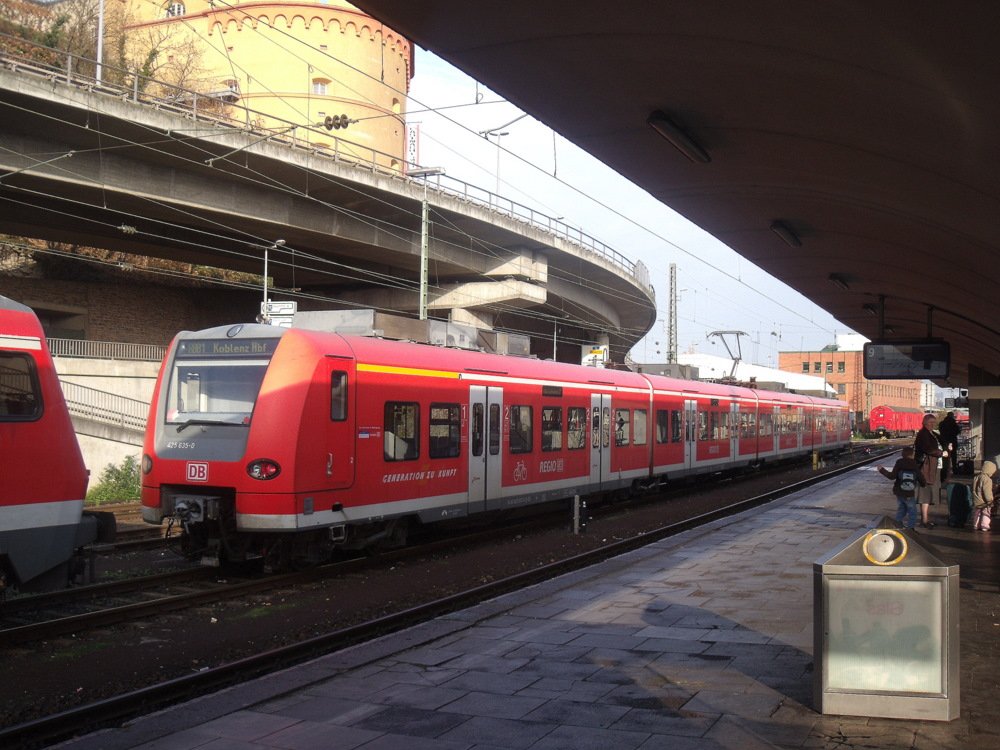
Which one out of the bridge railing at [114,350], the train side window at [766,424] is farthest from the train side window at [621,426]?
the bridge railing at [114,350]

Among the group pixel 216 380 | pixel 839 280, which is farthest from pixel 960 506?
pixel 216 380

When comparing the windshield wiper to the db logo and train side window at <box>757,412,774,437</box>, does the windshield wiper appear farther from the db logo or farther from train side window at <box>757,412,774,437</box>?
train side window at <box>757,412,774,437</box>

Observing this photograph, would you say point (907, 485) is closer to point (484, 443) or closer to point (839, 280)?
point (839, 280)

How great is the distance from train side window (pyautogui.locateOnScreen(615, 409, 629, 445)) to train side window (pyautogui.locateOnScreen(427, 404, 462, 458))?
21.8 ft

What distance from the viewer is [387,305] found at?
3950 centimetres

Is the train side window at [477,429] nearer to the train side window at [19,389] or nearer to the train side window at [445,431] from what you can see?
the train side window at [445,431]

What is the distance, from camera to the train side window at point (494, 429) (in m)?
14.9

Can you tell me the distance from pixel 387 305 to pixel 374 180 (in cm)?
968

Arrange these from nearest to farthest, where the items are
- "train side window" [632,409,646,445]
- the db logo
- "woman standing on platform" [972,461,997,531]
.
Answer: the db logo → "woman standing on platform" [972,461,997,531] → "train side window" [632,409,646,445]

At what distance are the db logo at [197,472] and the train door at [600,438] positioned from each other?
909cm

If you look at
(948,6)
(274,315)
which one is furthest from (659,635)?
(274,315)

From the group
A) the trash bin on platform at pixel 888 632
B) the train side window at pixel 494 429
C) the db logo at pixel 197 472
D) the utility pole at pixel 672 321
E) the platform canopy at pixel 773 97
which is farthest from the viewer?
the utility pole at pixel 672 321

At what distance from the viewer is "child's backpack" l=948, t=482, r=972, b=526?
51.0 ft

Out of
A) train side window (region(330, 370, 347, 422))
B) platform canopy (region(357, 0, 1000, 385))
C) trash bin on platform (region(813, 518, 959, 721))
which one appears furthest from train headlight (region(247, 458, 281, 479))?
trash bin on platform (region(813, 518, 959, 721))
